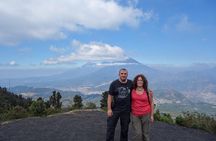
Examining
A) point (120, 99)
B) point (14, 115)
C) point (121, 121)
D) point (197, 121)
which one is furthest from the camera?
point (14, 115)

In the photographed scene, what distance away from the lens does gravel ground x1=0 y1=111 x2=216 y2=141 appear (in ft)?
37.4

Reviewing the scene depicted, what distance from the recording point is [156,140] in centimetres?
1152

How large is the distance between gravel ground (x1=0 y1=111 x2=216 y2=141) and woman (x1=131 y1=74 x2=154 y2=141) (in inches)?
97.5

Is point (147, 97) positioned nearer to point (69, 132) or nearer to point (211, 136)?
point (69, 132)

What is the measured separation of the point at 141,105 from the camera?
8.78 metres

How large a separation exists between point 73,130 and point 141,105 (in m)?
4.31

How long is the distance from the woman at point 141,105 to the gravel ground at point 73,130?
8.13 feet

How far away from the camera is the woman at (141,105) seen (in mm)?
→ 8750

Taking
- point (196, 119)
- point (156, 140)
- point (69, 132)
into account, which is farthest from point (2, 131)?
point (196, 119)

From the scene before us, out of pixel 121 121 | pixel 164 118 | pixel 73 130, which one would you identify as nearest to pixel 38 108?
pixel 73 130

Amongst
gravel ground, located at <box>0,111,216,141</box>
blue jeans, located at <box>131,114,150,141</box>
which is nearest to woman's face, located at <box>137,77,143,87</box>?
blue jeans, located at <box>131,114,150,141</box>

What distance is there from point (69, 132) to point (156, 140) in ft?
9.16

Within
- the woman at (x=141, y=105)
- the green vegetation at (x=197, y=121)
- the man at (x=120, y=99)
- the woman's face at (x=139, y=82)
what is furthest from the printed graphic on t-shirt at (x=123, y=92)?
the green vegetation at (x=197, y=121)

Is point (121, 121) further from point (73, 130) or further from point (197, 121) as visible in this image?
point (197, 121)
